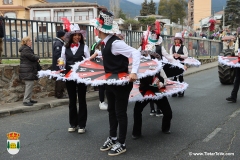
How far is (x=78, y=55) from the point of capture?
19.4 feet

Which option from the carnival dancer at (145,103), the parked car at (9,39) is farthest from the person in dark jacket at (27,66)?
the carnival dancer at (145,103)

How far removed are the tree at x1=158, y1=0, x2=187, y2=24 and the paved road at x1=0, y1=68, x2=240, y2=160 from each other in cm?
8294

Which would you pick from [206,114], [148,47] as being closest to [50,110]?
[148,47]

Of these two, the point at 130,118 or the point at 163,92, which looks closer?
the point at 163,92

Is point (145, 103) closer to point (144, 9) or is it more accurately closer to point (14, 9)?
point (14, 9)

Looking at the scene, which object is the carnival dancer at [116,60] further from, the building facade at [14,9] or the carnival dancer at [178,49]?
the building facade at [14,9]

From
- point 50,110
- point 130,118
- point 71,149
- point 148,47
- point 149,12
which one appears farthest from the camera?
point 149,12

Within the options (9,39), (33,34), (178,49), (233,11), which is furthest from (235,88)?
(233,11)

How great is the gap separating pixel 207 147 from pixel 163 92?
124 cm

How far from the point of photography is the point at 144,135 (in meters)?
5.87

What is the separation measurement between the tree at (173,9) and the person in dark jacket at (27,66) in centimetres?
8277

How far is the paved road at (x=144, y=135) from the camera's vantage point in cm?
491

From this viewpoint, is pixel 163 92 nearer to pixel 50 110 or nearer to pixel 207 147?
pixel 207 147

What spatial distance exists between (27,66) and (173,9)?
84893 mm
